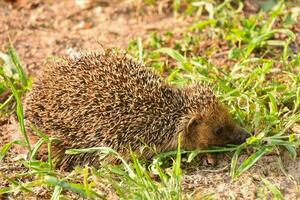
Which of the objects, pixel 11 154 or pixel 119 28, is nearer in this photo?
pixel 11 154

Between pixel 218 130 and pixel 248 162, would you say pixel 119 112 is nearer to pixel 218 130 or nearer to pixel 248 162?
pixel 218 130

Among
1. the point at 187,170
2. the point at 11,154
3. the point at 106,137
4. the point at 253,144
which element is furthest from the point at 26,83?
the point at 253,144

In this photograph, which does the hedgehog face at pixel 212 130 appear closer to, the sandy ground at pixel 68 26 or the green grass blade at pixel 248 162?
the green grass blade at pixel 248 162

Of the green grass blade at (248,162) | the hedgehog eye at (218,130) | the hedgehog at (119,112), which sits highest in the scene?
the hedgehog at (119,112)

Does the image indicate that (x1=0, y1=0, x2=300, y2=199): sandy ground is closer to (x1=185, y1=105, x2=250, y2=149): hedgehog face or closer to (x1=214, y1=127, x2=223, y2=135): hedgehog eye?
(x1=185, y1=105, x2=250, y2=149): hedgehog face

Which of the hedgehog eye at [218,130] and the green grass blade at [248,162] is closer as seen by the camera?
the green grass blade at [248,162]

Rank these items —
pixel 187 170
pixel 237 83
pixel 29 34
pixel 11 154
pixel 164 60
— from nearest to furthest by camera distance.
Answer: pixel 187 170, pixel 11 154, pixel 237 83, pixel 164 60, pixel 29 34

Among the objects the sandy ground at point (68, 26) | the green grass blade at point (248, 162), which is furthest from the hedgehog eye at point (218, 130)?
the sandy ground at point (68, 26)

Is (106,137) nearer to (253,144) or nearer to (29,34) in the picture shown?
(253,144)
